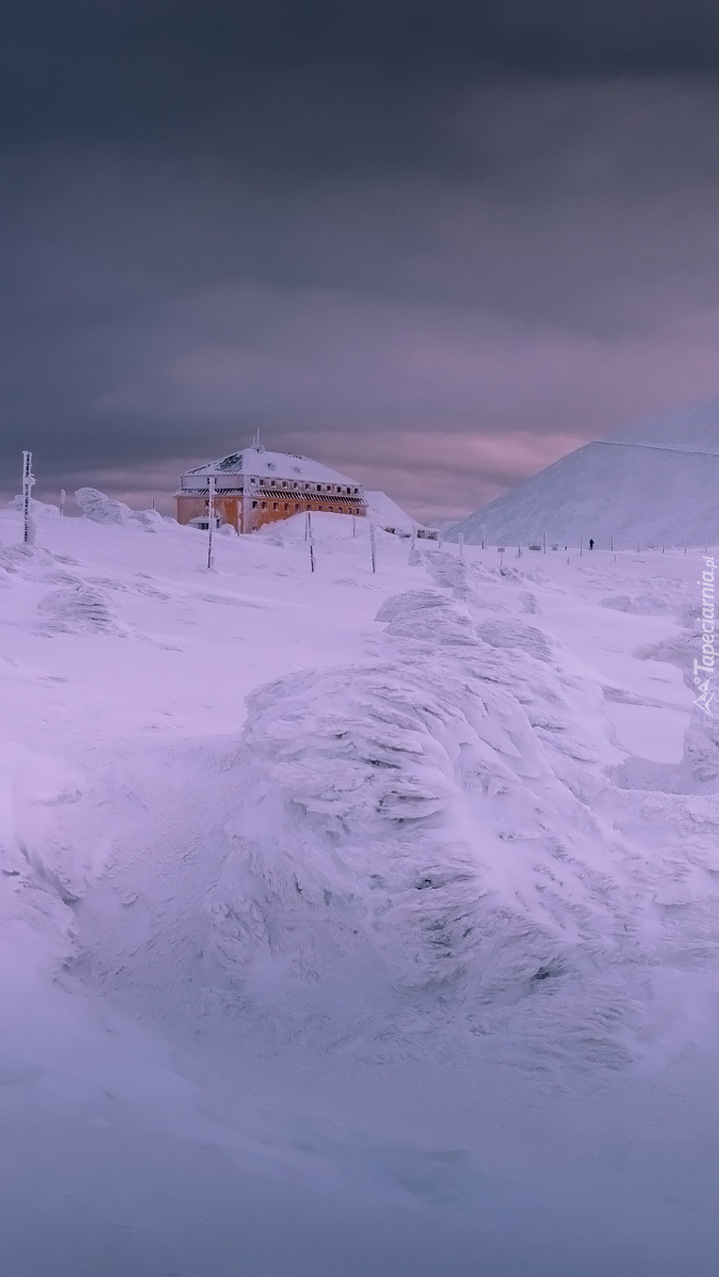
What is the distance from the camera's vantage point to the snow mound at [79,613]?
13.0 m

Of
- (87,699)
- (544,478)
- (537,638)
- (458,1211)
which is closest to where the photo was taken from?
(458,1211)

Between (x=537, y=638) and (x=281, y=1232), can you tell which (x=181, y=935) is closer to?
(x=281, y=1232)

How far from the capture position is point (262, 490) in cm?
5547

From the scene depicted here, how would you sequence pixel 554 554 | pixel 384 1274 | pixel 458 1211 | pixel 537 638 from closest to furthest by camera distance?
pixel 384 1274
pixel 458 1211
pixel 537 638
pixel 554 554

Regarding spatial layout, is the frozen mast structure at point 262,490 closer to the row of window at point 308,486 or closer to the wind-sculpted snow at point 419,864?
the row of window at point 308,486

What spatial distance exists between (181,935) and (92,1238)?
8.08 feet

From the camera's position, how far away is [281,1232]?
10.1 feet

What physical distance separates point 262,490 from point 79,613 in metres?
42.9

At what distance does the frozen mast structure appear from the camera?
5469 cm

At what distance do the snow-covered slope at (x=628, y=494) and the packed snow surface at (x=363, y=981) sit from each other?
80871 mm

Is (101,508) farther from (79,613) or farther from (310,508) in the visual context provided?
(79,613)

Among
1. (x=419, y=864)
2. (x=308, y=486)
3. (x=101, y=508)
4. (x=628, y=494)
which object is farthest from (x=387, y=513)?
(x=419, y=864)

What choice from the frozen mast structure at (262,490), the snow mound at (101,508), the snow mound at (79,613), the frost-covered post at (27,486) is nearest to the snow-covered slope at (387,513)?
the frozen mast structure at (262,490)

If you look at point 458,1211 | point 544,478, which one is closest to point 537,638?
point 458,1211
